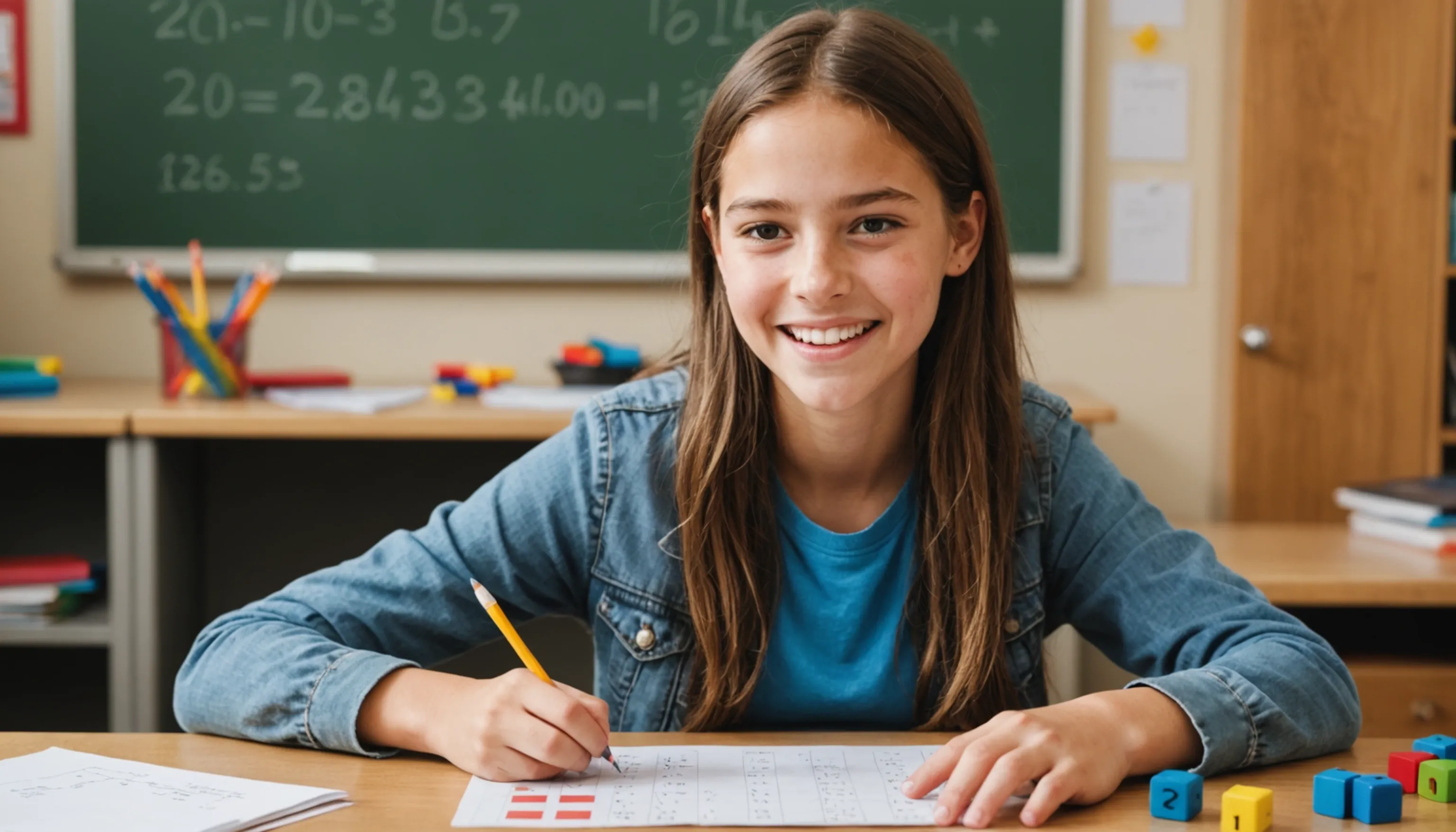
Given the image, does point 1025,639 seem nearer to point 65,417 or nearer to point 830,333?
point 830,333

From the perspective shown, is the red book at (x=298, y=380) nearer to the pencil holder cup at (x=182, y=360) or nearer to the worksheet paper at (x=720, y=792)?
the pencil holder cup at (x=182, y=360)

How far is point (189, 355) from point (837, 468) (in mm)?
1258

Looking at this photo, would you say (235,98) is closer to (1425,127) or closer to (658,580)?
(658,580)

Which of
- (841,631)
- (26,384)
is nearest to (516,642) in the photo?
(841,631)

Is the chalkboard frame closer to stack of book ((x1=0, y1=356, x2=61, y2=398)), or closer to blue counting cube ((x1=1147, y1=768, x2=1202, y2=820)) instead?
stack of book ((x1=0, y1=356, x2=61, y2=398))

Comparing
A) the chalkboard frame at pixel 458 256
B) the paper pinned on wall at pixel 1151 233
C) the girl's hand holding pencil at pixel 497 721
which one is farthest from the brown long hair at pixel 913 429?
the paper pinned on wall at pixel 1151 233

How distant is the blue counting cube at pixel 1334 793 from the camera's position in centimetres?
82

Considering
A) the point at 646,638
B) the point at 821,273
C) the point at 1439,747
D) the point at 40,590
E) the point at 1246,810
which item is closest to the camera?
the point at 1246,810

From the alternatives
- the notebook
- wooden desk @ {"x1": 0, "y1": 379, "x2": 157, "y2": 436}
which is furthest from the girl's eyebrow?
wooden desk @ {"x1": 0, "y1": 379, "x2": 157, "y2": 436}

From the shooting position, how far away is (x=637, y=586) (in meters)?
1.17

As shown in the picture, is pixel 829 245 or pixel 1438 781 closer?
pixel 1438 781

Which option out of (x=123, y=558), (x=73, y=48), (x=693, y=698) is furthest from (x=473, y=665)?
(x=693, y=698)

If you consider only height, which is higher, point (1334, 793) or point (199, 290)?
point (199, 290)

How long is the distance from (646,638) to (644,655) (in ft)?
0.05
